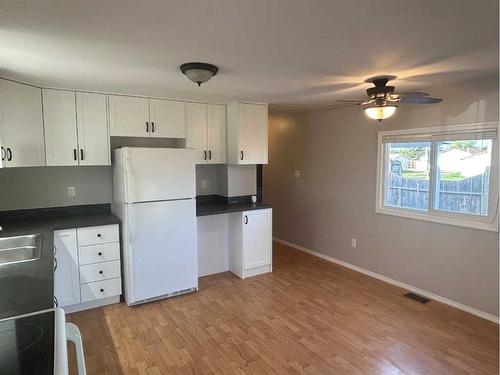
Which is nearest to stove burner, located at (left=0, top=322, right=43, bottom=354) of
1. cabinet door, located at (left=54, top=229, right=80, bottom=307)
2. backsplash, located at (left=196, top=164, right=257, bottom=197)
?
cabinet door, located at (left=54, top=229, right=80, bottom=307)

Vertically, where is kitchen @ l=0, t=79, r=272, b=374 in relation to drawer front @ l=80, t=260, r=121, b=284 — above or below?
above

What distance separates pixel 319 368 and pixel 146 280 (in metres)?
1.88

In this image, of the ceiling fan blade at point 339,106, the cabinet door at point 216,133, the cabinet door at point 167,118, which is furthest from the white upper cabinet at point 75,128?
the ceiling fan blade at point 339,106

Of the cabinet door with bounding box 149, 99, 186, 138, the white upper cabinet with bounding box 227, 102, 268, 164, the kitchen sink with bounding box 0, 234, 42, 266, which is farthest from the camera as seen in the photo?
the white upper cabinet with bounding box 227, 102, 268, 164

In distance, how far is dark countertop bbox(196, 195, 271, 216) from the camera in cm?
370

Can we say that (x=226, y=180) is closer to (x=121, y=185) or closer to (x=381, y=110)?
(x=121, y=185)

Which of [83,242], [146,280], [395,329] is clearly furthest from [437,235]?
[83,242]

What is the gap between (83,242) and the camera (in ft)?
10.0

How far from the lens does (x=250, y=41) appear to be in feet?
6.09

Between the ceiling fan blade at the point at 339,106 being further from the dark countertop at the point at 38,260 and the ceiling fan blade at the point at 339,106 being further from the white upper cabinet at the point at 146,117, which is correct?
the dark countertop at the point at 38,260

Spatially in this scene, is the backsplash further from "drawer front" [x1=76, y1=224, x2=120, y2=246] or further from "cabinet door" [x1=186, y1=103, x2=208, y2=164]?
"drawer front" [x1=76, y1=224, x2=120, y2=246]

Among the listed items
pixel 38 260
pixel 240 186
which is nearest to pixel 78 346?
pixel 38 260

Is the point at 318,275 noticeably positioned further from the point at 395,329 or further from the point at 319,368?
the point at 319,368

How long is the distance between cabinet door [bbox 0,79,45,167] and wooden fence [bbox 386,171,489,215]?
3.82 meters
